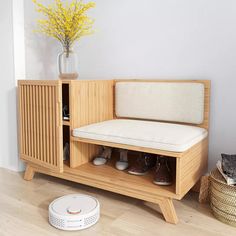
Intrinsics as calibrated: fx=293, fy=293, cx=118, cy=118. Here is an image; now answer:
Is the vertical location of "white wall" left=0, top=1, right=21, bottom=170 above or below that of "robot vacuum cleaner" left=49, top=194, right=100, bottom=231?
above

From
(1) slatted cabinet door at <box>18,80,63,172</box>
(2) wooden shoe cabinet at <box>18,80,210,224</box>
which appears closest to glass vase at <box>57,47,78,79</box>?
(2) wooden shoe cabinet at <box>18,80,210,224</box>

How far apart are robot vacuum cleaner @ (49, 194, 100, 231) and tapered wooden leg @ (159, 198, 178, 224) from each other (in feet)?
1.08

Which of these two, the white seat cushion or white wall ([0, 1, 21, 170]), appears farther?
white wall ([0, 1, 21, 170])

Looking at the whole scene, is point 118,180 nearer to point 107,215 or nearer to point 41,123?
point 107,215

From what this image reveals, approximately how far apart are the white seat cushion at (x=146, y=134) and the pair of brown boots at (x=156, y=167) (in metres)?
0.21

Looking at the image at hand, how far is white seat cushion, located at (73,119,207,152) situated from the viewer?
4.65 ft

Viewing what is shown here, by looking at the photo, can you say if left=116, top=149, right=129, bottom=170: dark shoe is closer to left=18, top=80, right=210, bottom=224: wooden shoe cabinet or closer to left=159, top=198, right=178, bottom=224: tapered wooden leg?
left=18, top=80, right=210, bottom=224: wooden shoe cabinet

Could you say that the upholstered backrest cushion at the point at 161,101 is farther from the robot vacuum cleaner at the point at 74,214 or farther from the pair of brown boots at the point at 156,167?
the robot vacuum cleaner at the point at 74,214

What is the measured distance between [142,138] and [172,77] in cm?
62

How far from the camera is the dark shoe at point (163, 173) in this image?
156 centimetres

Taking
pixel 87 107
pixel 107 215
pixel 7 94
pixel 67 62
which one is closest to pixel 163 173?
pixel 107 215

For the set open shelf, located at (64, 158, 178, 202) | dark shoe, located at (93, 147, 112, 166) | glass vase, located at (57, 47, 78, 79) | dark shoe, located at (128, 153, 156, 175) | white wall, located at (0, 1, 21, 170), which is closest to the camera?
open shelf, located at (64, 158, 178, 202)

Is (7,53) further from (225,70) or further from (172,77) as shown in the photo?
(225,70)

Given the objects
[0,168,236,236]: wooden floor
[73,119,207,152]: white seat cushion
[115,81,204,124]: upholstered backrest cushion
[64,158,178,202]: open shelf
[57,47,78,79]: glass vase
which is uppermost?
[57,47,78,79]: glass vase
